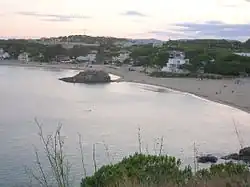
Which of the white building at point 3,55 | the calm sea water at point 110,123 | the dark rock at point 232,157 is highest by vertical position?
the dark rock at point 232,157

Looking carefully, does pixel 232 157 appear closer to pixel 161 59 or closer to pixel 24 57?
pixel 161 59

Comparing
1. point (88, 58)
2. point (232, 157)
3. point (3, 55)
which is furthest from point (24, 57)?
point (232, 157)

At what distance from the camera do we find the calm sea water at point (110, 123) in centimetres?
1797

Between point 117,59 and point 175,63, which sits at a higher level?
point 175,63

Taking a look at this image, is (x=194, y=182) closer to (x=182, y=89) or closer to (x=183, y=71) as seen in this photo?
(x=182, y=89)

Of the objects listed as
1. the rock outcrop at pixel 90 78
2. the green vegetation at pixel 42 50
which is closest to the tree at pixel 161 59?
the rock outcrop at pixel 90 78

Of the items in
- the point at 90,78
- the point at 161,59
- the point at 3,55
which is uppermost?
the point at 161,59

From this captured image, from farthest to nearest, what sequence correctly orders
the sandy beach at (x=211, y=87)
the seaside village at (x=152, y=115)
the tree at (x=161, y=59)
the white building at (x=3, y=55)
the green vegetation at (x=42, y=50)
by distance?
the white building at (x=3, y=55) → the green vegetation at (x=42, y=50) → the tree at (x=161, y=59) → the sandy beach at (x=211, y=87) → the seaside village at (x=152, y=115)

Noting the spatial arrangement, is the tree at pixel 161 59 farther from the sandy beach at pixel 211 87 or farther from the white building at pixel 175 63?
the sandy beach at pixel 211 87

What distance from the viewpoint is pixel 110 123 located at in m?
27.3

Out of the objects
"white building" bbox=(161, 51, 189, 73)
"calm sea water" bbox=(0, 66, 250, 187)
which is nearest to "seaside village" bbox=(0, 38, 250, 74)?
"white building" bbox=(161, 51, 189, 73)

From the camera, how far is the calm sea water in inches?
707

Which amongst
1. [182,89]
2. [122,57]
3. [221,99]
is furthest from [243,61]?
[122,57]

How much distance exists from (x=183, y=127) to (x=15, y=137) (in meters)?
9.30
